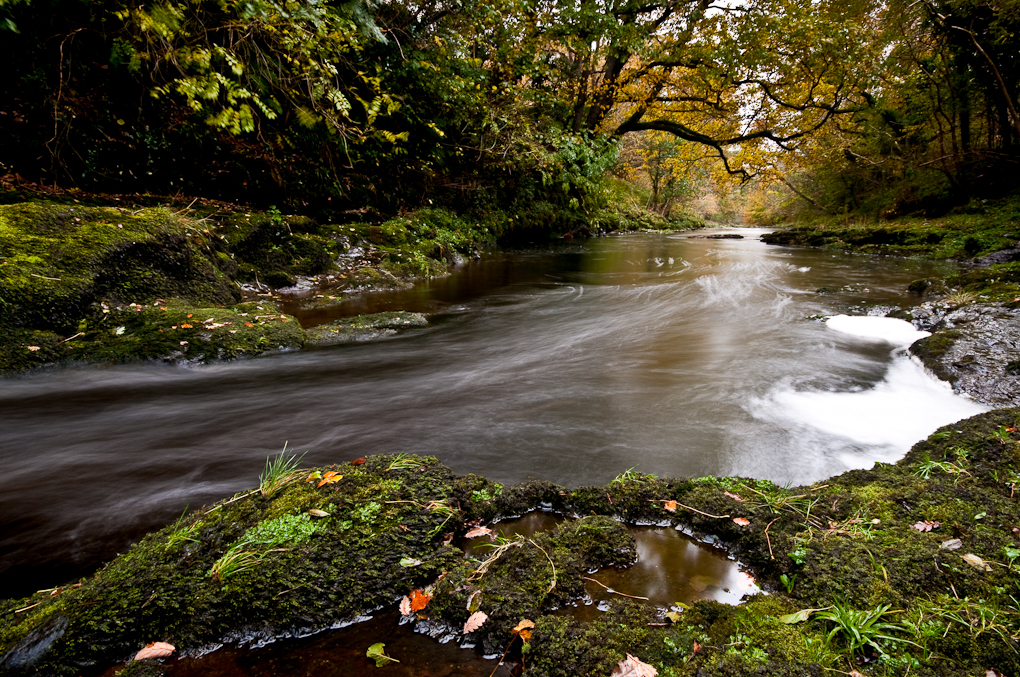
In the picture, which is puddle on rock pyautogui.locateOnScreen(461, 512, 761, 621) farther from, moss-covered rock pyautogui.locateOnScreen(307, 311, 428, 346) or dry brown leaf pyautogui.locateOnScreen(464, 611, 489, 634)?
moss-covered rock pyautogui.locateOnScreen(307, 311, 428, 346)

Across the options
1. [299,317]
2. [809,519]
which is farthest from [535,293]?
[809,519]

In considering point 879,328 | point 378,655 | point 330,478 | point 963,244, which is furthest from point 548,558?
point 963,244

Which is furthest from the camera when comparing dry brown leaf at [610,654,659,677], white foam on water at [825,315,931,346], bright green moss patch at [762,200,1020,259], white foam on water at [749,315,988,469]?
bright green moss patch at [762,200,1020,259]

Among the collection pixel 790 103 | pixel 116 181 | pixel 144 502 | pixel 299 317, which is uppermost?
pixel 790 103

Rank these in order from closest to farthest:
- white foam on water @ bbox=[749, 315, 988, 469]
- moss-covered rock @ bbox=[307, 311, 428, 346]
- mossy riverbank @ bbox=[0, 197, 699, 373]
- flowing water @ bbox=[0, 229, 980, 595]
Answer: flowing water @ bbox=[0, 229, 980, 595], white foam on water @ bbox=[749, 315, 988, 469], mossy riverbank @ bbox=[0, 197, 699, 373], moss-covered rock @ bbox=[307, 311, 428, 346]

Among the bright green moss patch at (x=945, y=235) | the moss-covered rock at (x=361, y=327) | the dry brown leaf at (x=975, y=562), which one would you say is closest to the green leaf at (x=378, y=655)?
the dry brown leaf at (x=975, y=562)

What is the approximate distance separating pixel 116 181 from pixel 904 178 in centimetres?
2760

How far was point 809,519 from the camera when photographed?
2.04 m

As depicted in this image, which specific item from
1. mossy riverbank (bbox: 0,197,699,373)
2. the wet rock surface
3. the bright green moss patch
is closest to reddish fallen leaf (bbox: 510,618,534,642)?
mossy riverbank (bbox: 0,197,699,373)

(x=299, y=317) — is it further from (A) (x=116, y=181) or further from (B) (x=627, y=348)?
(B) (x=627, y=348)

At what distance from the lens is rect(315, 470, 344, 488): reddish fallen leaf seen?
2162 mm

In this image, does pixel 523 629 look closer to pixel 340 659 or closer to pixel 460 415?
pixel 340 659

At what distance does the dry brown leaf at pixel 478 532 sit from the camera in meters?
2.08

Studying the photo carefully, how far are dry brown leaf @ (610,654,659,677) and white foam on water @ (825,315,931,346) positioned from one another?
6.12 m
